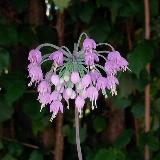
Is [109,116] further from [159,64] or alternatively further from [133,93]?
[159,64]

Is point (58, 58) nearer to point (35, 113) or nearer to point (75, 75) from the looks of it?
point (75, 75)

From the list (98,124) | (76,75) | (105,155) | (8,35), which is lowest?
(105,155)

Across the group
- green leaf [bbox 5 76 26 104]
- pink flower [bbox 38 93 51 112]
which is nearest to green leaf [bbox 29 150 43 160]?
green leaf [bbox 5 76 26 104]

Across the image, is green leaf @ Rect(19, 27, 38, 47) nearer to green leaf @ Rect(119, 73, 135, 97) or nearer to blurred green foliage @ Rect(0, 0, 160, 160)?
blurred green foliage @ Rect(0, 0, 160, 160)

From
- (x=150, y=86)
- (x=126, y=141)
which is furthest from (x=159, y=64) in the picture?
(x=126, y=141)

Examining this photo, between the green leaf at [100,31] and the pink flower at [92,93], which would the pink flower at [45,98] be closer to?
the pink flower at [92,93]

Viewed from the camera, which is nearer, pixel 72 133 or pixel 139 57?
pixel 139 57

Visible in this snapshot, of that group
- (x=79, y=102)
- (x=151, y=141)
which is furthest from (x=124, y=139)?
(x=79, y=102)
